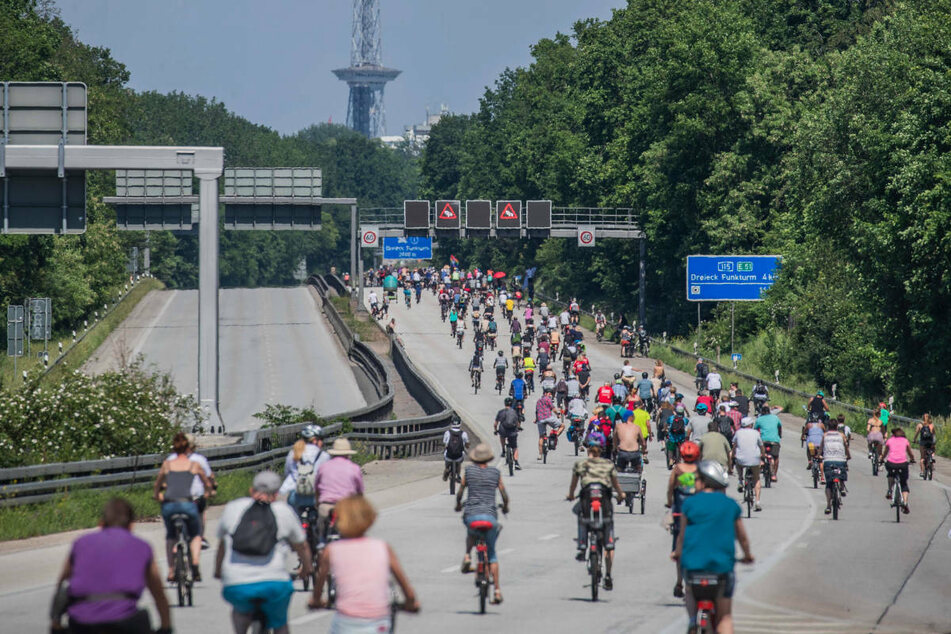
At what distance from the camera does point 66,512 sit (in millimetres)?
22141

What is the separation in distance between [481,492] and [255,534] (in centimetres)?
533

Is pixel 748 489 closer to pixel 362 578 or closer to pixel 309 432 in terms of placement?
pixel 309 432

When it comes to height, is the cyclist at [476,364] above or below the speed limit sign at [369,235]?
below

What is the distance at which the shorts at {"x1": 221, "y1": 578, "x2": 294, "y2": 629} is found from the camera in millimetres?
9938

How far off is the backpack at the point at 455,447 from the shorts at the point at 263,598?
18.3m

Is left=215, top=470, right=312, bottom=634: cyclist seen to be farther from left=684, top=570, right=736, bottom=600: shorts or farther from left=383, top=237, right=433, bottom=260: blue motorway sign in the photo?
left=383, top=237, right=433, bottom=260: blue motorway sign

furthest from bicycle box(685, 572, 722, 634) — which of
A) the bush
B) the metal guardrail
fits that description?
the bush

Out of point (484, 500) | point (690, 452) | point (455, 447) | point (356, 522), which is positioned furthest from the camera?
point (455, 447)

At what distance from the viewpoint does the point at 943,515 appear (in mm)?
26422

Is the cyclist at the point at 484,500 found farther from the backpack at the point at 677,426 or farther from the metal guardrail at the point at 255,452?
the backpack at the point at 677,426

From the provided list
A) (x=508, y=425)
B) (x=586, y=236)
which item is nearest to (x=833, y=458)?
(x=508, y=425)

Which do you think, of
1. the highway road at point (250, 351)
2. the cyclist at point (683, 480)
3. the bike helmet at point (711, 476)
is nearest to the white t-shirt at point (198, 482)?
the cyclist at point (683, 480)

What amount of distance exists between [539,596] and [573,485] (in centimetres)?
118

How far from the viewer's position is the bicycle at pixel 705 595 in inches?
445
